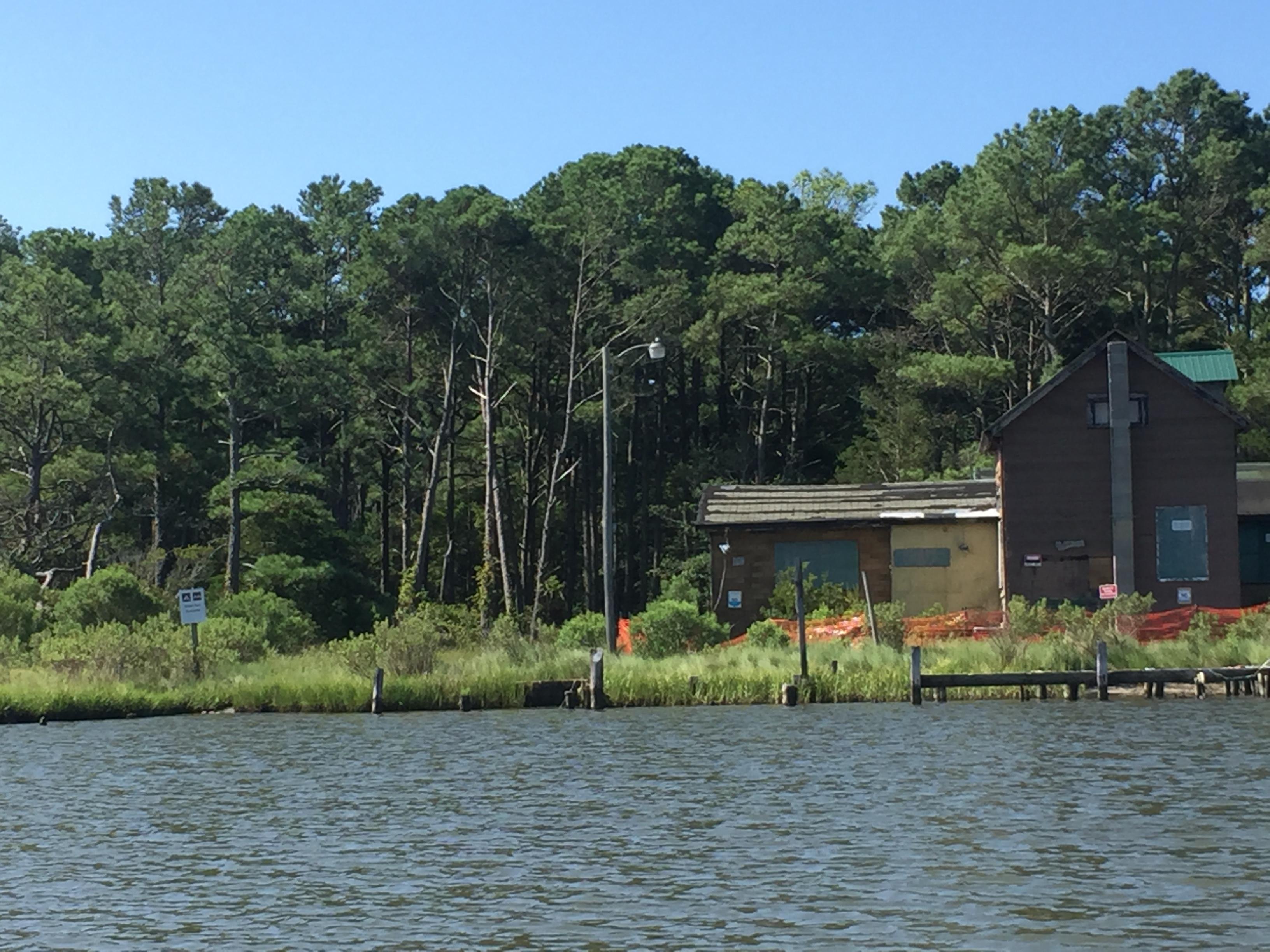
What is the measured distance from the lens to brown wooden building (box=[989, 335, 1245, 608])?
5525cm

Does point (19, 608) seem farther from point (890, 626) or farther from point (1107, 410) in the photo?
point (1107, 410)

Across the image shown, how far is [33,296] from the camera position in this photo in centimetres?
7075

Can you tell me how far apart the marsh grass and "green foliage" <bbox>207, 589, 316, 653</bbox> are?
499 inches

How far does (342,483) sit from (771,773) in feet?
186

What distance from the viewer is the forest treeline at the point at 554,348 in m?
71.3

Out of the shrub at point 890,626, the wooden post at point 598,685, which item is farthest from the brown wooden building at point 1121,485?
the wooden post at point 598,685

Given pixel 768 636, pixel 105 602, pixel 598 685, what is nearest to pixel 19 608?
pixel 105 602

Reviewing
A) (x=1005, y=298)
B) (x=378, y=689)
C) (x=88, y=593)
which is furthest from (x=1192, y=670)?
(x=1005, y=298)

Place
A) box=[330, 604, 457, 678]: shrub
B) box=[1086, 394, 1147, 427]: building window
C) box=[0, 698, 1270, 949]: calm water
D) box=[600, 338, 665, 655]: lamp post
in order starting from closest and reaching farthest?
1. box=[0, 698, 1270, 949]: calm water
2. box=[330, 604, 457, 678]: shrub
3. box=[600, 338, 665, 655]: lamp post
4. box=[1086, 394, 1147, 427]: building window

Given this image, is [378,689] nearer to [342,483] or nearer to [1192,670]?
[1192,670]

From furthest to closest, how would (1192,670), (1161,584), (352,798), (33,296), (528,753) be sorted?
(33,296) < (1161,584) < (1192,670) < (528,753) < (352,798)

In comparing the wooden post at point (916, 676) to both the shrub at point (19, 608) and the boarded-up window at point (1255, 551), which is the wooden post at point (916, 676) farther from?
the shrub at point (19, 608)

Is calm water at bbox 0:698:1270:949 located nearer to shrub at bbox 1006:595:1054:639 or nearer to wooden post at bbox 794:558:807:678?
wooden post at bbox 794:558:807:678

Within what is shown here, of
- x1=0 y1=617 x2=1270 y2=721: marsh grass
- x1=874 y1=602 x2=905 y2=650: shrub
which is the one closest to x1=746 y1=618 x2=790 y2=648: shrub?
x1=0 y1=617 x2=1270 y2=721: marsh grass
